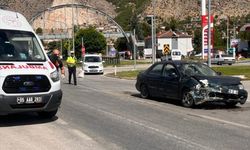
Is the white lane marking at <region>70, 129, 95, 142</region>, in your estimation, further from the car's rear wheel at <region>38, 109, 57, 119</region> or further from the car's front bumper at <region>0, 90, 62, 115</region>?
the car's rear wheel at <region>38, 109, 57, 119</region>

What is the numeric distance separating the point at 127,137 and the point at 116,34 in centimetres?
13801

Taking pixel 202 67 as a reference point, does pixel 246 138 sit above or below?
below

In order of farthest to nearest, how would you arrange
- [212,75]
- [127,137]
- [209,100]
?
1. [212,75]
2. [209,100]
3. [127,137]

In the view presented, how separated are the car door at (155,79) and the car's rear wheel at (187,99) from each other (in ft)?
5.25

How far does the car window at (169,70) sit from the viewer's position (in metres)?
17.0

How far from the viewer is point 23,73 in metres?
10.9

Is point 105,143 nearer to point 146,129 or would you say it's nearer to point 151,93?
point 146,129

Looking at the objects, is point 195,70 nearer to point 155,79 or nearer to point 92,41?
point 155,79

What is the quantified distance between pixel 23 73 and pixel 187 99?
6510 millimetres

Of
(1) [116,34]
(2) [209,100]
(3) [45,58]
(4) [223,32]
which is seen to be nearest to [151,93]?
(2) [209,100]

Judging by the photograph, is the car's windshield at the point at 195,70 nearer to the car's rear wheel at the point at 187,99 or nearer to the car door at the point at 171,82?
the car door at the point at 171,82

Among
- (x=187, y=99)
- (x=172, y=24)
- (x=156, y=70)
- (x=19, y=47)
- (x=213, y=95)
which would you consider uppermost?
(x=172, y=24)

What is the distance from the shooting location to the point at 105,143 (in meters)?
9.20

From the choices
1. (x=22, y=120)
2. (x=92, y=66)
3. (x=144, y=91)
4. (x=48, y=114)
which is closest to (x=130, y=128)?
(x=48, y=114)
